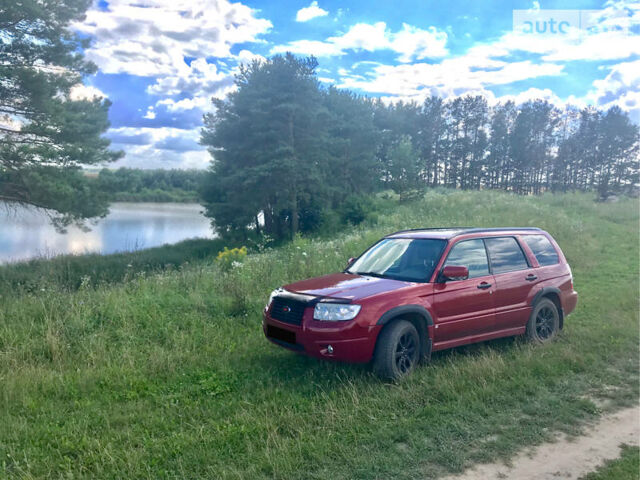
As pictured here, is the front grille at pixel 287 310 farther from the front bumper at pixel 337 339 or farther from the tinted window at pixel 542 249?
the tinted window at pixel 542 249

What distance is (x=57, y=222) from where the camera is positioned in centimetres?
2264

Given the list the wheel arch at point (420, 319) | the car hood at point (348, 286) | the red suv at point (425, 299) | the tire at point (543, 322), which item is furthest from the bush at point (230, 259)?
the tire at point (543, 322)

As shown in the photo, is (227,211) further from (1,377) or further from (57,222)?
(1,377)

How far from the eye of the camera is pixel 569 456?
3799 mm

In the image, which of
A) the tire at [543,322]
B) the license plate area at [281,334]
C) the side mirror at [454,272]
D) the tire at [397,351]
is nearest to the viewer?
the tire at [397,351]

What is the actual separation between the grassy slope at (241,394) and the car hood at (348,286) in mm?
930

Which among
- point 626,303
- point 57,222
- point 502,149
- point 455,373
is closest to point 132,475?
point 455,373

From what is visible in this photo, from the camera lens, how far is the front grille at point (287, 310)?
5.36 meters

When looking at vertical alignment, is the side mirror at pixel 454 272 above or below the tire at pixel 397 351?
above

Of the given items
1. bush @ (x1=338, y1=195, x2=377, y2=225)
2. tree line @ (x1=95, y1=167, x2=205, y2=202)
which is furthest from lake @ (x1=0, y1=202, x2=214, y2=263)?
bush @ (x1=338, y1=195, x2=377, y2=225)

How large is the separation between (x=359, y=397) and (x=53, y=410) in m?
3.04

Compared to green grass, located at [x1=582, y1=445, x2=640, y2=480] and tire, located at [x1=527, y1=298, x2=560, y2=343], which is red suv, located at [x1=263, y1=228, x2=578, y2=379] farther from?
green grass, located at [x1=582, y1=445, x2=640, y2=480]

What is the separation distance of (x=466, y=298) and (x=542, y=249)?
218cm

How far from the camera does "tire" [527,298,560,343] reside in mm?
6637
